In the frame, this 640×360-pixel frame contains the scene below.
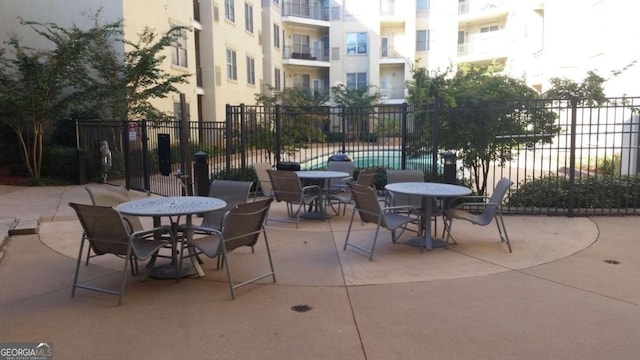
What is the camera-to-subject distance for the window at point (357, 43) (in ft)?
127

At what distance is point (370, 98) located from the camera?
118 feet

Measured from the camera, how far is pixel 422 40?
38.7 m

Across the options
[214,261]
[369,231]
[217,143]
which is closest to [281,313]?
[214,261]

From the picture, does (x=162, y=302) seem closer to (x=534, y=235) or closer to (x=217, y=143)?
(x=534, y=235)

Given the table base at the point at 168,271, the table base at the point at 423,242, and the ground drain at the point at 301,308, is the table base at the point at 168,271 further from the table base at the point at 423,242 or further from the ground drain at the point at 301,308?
the table base at the point at 423,242

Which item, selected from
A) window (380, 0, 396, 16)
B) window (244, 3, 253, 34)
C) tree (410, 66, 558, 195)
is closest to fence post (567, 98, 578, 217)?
tree (410, 66, 558, 195)

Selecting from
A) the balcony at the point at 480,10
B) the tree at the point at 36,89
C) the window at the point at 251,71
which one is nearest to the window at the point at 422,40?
the balcony at the point at 480,10

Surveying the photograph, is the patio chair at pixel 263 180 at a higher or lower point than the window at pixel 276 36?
lower

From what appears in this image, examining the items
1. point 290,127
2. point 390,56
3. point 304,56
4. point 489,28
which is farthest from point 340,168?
point 489,28

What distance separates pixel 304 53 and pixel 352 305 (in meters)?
35.3

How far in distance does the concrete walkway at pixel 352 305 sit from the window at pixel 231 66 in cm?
2002

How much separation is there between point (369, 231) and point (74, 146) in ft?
38.0

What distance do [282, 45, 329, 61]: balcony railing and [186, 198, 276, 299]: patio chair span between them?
107 feet

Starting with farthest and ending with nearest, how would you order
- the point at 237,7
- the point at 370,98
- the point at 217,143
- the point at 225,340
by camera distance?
the point at 370,98, the point at 237,7, the point at 217,143, the point at 225,340
